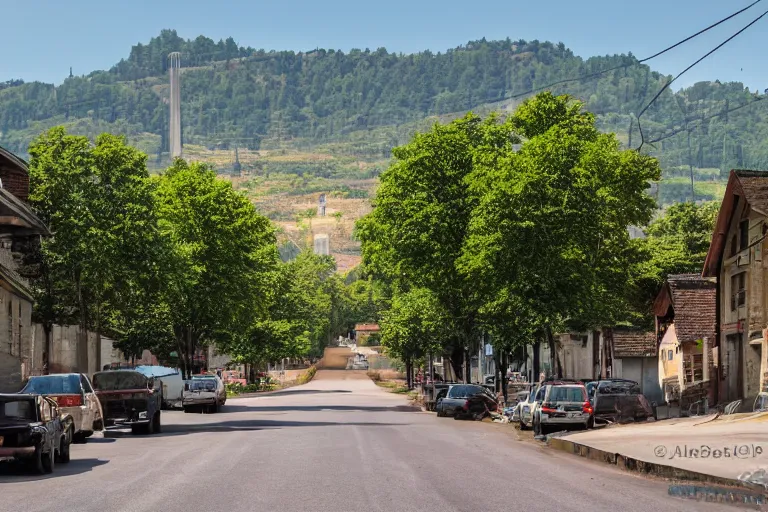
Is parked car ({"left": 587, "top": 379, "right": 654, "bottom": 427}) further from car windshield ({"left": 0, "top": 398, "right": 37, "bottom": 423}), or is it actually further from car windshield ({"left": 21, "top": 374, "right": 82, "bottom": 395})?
car windshield ({"left": 0, "top": 398, "right": 37, "bottom": 423})

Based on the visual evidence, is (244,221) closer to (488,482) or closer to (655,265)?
(655,265)

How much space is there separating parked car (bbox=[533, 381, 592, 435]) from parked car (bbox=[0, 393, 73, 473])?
17924 millimetres

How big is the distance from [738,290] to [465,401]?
12832 mm

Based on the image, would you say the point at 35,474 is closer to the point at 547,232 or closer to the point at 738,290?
the point at 547,232

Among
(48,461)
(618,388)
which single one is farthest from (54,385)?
(618,388)

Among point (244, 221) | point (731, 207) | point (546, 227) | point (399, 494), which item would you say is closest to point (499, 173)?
point (546, 227)

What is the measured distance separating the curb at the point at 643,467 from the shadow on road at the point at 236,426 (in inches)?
534

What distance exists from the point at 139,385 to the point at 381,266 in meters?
35.3

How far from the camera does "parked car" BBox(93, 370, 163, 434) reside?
37156mm

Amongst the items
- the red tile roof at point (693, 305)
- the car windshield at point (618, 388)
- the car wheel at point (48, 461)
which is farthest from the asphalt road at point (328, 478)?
the red tile roof at point (693, 305)

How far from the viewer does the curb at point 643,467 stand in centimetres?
1898

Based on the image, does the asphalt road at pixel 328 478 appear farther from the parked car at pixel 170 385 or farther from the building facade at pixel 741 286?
the parked car at pixel 170 385

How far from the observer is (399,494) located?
17.6 meters

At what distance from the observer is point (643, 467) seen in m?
22.9
